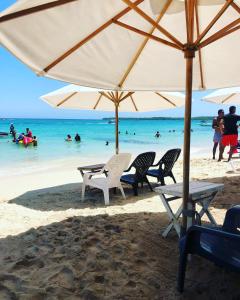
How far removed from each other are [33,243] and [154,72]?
9.03 ft

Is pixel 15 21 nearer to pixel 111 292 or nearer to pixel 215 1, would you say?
pixel 215 1

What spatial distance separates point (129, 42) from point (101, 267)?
2525mm

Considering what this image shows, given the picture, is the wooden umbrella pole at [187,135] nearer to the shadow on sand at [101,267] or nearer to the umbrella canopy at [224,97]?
the shadow on sand at [101,267]

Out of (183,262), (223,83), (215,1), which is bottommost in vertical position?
(183,262)

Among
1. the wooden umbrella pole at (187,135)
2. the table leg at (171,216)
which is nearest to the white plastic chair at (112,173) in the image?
the table leg at (171,216)

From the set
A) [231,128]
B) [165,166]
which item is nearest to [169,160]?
[165,166]

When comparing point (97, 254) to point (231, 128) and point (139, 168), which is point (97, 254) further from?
point (231, 128)

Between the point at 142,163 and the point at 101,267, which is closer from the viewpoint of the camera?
the point at 101,267

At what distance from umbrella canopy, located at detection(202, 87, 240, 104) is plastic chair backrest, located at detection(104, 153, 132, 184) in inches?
145

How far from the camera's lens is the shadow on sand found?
2.67 m

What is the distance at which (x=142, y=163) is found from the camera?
20.9 ft

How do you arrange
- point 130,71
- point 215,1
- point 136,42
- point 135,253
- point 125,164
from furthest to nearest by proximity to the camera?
point 125,164, point 130,71, point 136,42, point 135,253, point 215,1

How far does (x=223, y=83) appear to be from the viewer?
4395 mm

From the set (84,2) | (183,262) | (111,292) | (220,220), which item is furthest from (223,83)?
(111,292)
